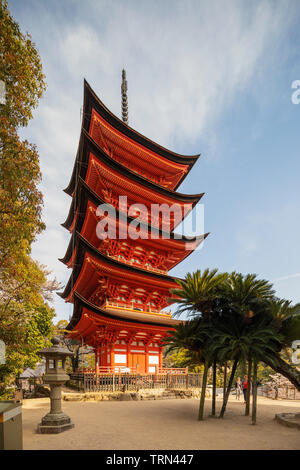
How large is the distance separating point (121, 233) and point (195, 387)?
12.4 meters

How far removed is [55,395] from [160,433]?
362cm

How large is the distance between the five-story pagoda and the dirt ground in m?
8.08

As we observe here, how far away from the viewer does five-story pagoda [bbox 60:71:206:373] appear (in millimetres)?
20578

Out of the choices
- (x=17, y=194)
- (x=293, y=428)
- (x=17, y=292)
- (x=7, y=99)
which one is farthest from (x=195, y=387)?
(x=7, y=99)

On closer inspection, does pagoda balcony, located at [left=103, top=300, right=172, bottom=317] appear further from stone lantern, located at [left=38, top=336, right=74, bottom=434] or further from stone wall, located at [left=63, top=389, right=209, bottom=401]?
stone lantern, located at [left=38, top=336, right=74, bottom=434]

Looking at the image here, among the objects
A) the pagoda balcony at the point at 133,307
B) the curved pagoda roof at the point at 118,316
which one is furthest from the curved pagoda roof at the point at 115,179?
the curved pagoda roof at the point at 118,316

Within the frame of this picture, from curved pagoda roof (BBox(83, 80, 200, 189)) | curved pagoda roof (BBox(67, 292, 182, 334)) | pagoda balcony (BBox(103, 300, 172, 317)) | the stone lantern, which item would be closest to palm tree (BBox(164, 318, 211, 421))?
the stone lantern

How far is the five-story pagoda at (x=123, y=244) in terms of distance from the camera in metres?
20.6

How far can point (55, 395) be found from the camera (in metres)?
9.48

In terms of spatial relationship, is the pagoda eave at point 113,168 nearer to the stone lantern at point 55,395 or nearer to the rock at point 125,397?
the stone lantern at point 55,395

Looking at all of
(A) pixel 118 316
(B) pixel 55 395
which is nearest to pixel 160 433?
(B) pixel 55 395

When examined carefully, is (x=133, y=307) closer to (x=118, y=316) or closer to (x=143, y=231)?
(x=118, y=316)
